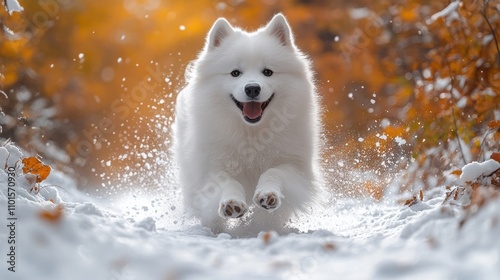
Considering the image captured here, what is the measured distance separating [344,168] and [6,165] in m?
3.90

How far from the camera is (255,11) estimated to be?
1171cm

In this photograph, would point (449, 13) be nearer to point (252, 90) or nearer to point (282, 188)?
point (252, 90)

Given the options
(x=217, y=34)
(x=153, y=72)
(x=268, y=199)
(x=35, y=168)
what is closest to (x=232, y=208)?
(x=268, y=199)

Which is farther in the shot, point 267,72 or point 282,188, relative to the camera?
point 267,72

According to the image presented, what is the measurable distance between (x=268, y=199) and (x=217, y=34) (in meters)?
1.78

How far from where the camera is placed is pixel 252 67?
4406mm

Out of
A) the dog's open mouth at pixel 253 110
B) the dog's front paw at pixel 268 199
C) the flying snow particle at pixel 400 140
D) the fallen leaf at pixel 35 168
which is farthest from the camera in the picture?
the flying snow particle at pixel 400 140

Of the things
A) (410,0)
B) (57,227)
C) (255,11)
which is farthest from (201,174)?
(255,11)

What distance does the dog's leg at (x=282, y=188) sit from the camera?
3.58 meters

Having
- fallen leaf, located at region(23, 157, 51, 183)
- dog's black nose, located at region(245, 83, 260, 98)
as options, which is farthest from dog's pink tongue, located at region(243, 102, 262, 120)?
fallen leaf, located at region(23, 157, 51, 183)

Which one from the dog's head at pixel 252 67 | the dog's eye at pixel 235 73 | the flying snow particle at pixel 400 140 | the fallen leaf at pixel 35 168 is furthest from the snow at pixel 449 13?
the fallen leaf at pixel 35 168

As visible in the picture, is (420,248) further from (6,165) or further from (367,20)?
(367,20)

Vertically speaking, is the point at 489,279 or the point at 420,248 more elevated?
the point at 420,248

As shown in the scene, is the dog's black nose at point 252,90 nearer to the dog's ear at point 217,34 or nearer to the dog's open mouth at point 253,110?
the dog's open mouth at point 253,110
